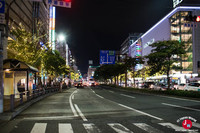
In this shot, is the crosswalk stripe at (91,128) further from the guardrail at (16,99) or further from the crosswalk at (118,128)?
the guardrail at (16,99)

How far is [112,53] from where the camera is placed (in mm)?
41062

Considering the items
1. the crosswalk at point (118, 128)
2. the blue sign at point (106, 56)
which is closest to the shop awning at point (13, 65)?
the crosswalk at point (118, 128)

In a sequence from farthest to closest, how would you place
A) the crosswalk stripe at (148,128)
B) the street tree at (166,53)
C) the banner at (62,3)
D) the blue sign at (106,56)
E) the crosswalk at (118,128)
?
the blue sign at (106,56) < the street tree at (166,53) < the banner at (62,3) < the crosswalk at (118,128) < the crosswalk stripe at (148,128)

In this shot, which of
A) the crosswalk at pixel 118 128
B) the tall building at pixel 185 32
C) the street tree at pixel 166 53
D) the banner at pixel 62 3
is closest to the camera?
the crosswalk at pixel 118 128

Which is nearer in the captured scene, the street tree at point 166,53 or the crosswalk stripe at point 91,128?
the crosswalk stripe at point 91,128

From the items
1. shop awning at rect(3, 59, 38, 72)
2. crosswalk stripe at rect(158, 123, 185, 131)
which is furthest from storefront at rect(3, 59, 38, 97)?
crosswalk stripe at rect(158, 123, 185, 131)

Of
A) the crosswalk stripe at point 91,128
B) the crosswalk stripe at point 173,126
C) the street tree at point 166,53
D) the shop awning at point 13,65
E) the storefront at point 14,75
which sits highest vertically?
the street tree at point 166,53

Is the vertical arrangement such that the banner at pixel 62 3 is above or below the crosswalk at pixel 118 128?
above

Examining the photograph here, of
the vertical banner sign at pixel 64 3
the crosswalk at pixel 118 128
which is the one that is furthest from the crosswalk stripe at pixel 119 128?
the vertical banner sign at pixel 64 3

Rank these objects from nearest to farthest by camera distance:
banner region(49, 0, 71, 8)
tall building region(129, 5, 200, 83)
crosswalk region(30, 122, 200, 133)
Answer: crosswalk region(30, 122, 200, 133), banner region(49, 0, 71, 8), tall building region(129, 5, 200, 83)

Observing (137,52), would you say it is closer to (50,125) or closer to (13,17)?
(13,17)

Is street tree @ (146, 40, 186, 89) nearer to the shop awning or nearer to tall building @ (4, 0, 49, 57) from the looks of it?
the shop awning

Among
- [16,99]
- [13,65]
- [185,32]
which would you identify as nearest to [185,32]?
[185,32]

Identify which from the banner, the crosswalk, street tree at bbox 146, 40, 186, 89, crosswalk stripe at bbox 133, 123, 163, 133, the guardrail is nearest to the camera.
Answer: crosswalk stripe at bbox 133, 123, 163, 133
